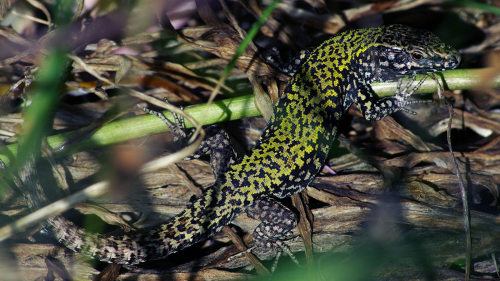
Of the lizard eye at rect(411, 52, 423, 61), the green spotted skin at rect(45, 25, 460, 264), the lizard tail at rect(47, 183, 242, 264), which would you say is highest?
the lizard eye at rect(411, 52, 423, 61)

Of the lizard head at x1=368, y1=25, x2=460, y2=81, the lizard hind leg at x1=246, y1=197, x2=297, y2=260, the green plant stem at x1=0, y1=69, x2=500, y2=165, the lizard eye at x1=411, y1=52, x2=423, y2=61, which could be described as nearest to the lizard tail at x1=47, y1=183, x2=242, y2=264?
the lizard hind leg at x1=246, y1=197, x2=297, y2=260

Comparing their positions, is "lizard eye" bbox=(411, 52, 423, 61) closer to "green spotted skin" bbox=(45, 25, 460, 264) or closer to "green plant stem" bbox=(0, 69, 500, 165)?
Answer: "green spotted skin" bbox=(45, 25, 460, 264)

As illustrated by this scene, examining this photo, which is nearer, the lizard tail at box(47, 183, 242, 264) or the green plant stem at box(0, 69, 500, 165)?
the lizard tail at box(47, 183, 242, 264)

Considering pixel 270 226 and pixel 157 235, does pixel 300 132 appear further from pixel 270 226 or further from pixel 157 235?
pixel 157 235

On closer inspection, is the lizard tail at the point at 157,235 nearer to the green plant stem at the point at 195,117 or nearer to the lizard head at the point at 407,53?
the green plant stem at the point at 195,117

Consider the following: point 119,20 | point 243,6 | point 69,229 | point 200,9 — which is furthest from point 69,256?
point 243,6

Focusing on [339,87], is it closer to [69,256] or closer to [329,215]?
[329,215]
